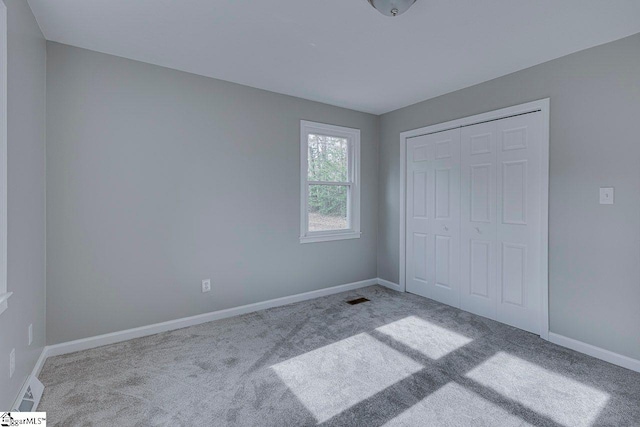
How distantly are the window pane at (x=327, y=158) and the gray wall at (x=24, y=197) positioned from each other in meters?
2.58

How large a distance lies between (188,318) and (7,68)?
92.0 inches

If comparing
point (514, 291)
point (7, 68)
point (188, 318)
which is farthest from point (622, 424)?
point (7, 68)

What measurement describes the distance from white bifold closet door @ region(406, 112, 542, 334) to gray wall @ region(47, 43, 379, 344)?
147 cm

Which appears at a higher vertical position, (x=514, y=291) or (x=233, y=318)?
(x=514, y=291)

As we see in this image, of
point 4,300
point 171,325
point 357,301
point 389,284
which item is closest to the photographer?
point 4,300

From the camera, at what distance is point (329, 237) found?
4.13 meters

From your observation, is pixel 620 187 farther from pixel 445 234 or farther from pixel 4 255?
pixel 4 255

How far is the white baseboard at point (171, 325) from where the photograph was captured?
2.57 metres

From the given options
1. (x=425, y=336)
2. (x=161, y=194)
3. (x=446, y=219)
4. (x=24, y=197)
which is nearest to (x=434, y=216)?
(x=446, y=219)

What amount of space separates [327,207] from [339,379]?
7.66 ft

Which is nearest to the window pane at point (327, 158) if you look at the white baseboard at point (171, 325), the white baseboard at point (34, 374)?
the white baseboard at point (171, 325)

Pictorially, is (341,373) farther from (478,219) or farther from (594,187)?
(594,187)

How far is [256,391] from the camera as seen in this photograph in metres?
2.06

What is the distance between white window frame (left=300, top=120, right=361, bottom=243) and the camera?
3.87 meters
